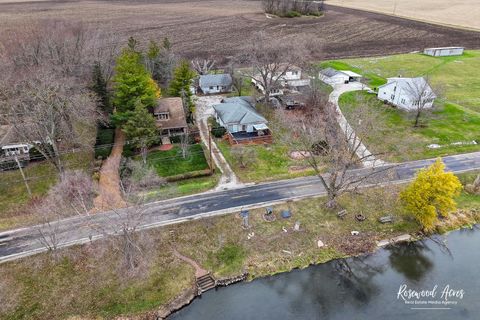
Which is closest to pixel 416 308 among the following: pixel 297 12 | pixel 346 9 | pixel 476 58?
pixel 476 58

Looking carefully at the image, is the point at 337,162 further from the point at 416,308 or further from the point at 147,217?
the point at 147,217

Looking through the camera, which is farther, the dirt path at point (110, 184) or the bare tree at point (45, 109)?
the bare tree at point (45, 109)

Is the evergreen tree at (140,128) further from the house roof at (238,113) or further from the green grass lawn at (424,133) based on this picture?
the green grass lawn at (424,133)

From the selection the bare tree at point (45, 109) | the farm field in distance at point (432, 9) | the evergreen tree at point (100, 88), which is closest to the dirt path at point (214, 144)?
the evergreen tree at point (100, 88)

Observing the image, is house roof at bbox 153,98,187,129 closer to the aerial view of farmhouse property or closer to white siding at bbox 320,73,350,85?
the aerial view of farmhouse property

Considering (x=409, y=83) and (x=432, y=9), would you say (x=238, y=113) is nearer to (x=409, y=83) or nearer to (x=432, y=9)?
(x=409, y=83)

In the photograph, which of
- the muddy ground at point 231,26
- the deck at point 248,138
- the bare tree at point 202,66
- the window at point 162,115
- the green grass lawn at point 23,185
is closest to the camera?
the green grass lawn at point 23,185

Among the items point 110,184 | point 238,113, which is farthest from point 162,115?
point 110,184
